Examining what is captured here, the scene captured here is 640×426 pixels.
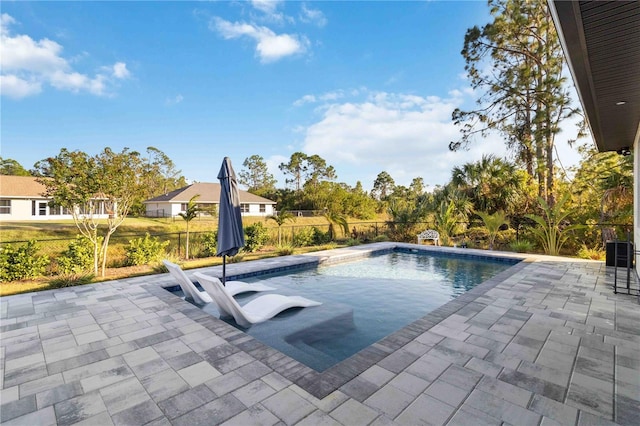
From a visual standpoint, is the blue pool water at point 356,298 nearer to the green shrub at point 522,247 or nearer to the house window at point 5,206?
the green shrub at point 522,247

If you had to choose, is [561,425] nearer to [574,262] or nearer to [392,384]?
[392,384]

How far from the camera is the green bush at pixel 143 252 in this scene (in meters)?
8.59

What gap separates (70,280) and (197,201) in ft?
79.7

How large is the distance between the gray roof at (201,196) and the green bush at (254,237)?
19430 millimetres

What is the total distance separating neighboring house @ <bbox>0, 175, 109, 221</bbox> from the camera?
21.6 m

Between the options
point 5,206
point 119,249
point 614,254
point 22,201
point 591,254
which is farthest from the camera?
point 22,201

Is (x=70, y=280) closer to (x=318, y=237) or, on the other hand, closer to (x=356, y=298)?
(x=356, y=298)

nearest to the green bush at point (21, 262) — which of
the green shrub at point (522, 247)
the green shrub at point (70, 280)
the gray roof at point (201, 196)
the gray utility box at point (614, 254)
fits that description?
the green shrub at point (70, 280)

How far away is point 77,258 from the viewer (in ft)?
23.8

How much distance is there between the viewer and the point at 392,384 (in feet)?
8.44

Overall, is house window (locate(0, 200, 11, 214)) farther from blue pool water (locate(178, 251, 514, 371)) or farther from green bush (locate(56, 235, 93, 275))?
blue pool water (locate(178, 251, 514, 371))

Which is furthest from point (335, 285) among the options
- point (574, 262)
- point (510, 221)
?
point (510, 221)

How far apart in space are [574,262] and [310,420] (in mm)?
9527

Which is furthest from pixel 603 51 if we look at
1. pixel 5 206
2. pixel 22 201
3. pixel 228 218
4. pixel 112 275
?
pixel 5 206
